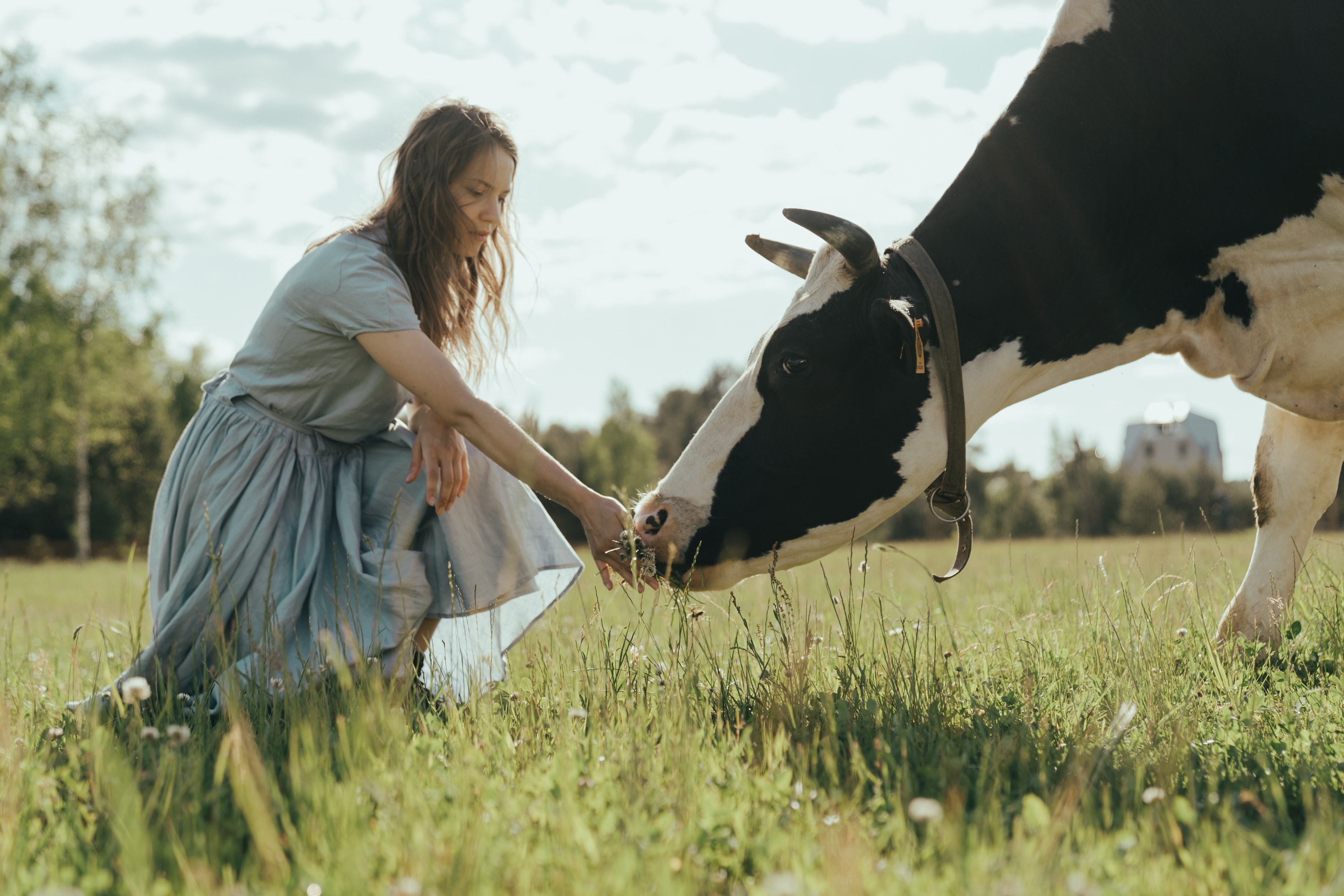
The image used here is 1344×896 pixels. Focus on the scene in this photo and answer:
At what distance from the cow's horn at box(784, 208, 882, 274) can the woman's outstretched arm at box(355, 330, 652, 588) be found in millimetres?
1112

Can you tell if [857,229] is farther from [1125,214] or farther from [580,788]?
[580,788]

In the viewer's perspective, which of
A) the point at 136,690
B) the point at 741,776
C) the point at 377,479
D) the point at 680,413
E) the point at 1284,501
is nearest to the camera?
the point at 741,776

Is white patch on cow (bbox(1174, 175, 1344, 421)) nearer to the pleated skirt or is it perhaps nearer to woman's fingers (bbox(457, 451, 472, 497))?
the pleated skirt

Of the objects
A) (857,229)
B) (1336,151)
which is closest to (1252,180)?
(1336,151)

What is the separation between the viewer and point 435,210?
3.66 metres

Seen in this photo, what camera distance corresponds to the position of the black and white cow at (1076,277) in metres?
3.28

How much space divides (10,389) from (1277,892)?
31356 mm

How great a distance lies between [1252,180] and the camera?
3436 mm

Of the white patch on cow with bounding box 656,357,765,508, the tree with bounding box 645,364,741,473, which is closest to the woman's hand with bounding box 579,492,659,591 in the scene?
the white patch on cow with bounding box 656,357,765,508

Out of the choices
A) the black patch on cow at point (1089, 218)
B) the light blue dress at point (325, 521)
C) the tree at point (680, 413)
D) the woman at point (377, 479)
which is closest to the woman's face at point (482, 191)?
the woman at point (377, 479)

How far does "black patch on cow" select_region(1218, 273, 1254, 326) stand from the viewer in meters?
3.50

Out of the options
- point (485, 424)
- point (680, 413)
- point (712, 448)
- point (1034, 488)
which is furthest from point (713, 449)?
point (680, 413)

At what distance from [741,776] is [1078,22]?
119 inches

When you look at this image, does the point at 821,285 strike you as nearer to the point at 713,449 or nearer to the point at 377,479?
the point at 713,449
